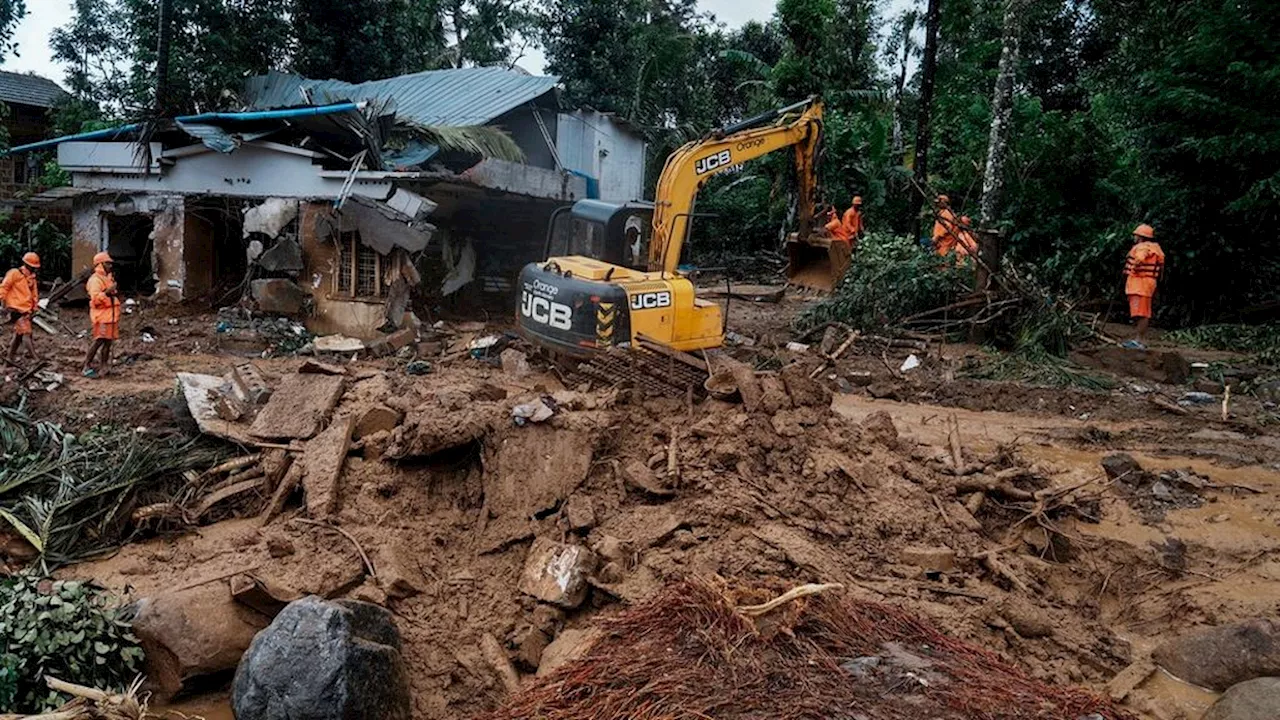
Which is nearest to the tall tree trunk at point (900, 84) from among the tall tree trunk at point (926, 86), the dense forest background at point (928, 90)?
the dense forest background at point (928, 90)

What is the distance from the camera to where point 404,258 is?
13742 mm

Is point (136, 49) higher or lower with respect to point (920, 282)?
higher

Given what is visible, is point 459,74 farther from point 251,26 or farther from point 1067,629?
point 1067,629

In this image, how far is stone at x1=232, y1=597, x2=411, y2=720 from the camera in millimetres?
4441

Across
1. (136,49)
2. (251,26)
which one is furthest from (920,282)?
(136,49)

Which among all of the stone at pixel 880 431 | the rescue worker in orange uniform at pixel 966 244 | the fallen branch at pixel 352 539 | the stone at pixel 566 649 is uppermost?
the rescue worker in orange uniform at pixel 966 244

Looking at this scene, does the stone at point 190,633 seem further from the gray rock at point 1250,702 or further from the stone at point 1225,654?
the stone at point 1225,654

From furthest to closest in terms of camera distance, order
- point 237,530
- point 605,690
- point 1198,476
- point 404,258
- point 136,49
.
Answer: point 136,49, point 404,258, point 1198,476, point 237,530, point 605,690

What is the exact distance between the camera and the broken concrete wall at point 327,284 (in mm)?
13797

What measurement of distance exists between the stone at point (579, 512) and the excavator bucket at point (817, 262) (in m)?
9.05

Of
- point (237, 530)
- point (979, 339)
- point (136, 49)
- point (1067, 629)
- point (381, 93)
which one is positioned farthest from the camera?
point (136, 49)

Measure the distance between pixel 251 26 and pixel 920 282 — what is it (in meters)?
16.4

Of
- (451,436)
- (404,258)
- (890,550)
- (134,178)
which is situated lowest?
(890,550)

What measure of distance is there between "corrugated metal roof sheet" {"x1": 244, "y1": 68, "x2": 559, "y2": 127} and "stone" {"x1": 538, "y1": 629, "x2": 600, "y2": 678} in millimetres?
14370
